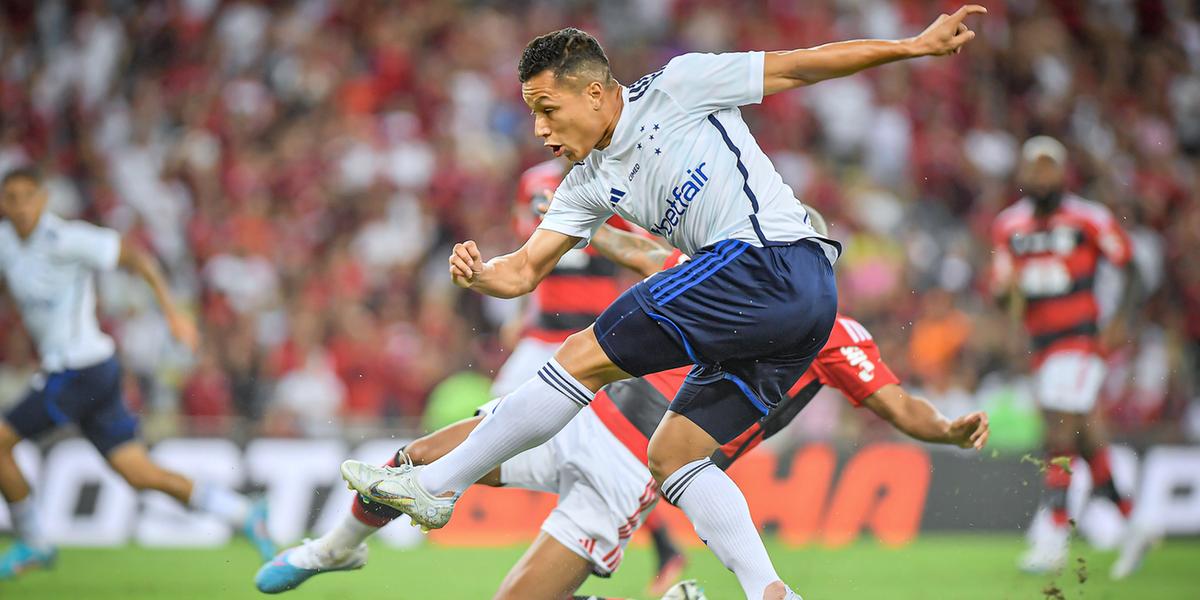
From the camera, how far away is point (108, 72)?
14.5 meters

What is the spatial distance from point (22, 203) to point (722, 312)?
5.36m

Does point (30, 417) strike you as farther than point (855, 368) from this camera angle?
Yes

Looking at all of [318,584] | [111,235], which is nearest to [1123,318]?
[318,584]

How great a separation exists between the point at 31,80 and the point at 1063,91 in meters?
11.8

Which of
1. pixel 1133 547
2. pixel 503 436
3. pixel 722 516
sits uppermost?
pixel 503 436

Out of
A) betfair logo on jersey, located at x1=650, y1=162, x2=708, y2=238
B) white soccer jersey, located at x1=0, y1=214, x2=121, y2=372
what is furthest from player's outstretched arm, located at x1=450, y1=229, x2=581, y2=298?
white soccer jersey, located at x1=0, y1=214, x2=121, y2=372

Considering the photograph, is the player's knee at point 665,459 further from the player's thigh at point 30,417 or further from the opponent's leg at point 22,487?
the opponent's leg at point 22,487

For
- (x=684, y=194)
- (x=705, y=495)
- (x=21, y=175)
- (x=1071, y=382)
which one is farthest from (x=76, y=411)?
(x=1071, y=382)

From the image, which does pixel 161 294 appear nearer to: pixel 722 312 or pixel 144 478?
pixel 144 478

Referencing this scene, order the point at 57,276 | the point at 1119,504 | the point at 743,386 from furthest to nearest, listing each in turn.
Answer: the point at 1119,504
the point at 57,276
the point at 743,386

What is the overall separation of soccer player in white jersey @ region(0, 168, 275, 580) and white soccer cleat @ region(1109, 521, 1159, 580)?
533cm

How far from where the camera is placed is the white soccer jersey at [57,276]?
8.15 metres

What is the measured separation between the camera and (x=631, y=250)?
5656mm

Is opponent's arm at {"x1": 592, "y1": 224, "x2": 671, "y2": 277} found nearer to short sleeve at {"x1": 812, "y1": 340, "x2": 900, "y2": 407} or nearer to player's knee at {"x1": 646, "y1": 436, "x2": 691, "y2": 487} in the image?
short sleeve at {"x1": 812, "y1": 340, "x2": 900, "y2": 407}
